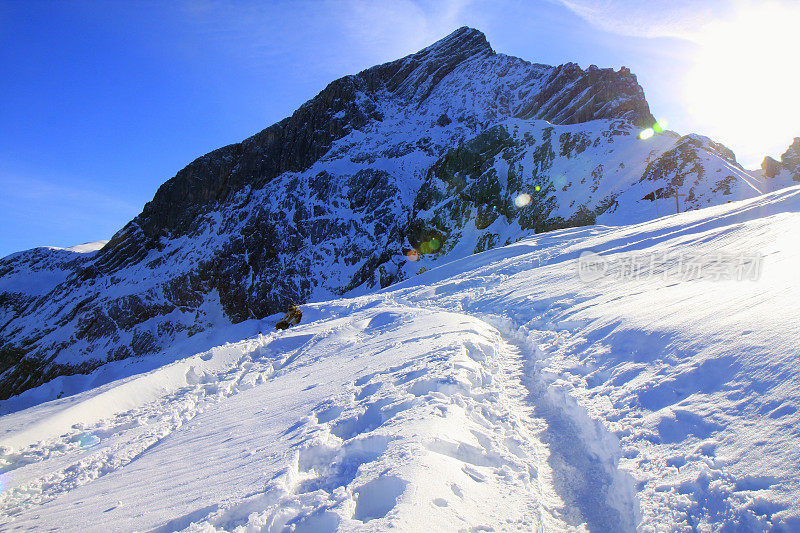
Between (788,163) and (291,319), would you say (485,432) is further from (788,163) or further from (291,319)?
(788,163)

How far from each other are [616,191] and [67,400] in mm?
45574

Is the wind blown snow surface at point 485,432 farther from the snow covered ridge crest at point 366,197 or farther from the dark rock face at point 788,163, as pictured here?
the dark rock face at point 788,163

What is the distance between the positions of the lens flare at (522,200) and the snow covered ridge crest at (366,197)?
0.34 meters

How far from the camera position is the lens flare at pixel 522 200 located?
50406 millimetres

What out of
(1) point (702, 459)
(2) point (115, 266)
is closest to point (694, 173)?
(1) point (702, 459)

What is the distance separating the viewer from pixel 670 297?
8.36m

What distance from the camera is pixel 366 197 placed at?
76562mm

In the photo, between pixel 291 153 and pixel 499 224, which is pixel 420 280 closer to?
pixel 499 224

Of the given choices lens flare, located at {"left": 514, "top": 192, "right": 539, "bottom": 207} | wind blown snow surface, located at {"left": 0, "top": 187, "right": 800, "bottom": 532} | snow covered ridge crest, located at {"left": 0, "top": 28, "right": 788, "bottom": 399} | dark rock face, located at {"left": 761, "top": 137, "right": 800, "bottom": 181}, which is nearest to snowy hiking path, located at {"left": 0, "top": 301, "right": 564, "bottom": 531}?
wind blown snow surface, located at {"left": 0, "top": 187, "right": 800, "bottom": 532}

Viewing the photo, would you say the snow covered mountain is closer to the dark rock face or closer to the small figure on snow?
the dark rock face

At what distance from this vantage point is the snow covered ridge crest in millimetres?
45938

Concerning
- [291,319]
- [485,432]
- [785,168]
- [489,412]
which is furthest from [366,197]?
[485,432]

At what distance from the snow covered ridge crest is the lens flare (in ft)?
1.11

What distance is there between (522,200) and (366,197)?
34.8 m
